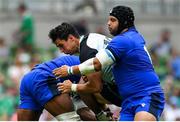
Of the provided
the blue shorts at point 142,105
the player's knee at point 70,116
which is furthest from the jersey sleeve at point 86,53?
the player's knee at point 70,116

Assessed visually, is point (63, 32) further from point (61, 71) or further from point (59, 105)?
point (59, 105)

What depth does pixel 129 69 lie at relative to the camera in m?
10.5

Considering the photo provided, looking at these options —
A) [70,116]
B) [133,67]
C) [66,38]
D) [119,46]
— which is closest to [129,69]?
[133,67]

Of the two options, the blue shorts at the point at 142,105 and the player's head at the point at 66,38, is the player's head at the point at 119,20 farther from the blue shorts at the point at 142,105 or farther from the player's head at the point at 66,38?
the blue shorts at the point at 142,105

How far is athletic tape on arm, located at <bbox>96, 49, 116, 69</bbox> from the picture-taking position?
408 inches

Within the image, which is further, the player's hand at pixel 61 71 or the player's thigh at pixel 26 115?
the player's thigh at pixel 26 115

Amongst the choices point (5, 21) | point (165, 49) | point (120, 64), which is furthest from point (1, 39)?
point (120, 64)

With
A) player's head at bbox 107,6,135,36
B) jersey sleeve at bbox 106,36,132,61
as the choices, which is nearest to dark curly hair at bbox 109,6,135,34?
player's head at bbox 107,6,135,36

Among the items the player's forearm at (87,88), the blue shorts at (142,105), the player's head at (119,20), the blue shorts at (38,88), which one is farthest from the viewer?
the blue shorts at (38,88)

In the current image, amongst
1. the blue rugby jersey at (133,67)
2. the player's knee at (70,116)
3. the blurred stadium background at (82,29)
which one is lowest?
the blurred stadium background at (82,29)

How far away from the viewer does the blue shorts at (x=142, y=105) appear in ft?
34.4

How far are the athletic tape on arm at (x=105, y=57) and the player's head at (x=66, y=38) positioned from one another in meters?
0.74

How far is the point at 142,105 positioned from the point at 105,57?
2.37 ft

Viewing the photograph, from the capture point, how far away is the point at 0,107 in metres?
17.4
